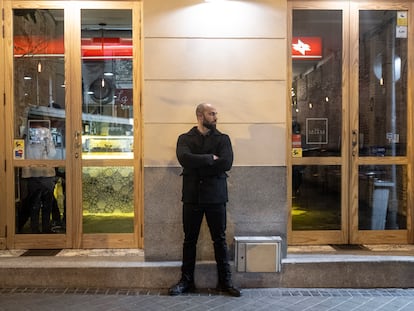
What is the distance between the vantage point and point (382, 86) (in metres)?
6.68

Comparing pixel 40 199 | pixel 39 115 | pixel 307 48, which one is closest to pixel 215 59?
pixel 307 48

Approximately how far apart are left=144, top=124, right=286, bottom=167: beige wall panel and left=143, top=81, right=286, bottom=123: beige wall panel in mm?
82

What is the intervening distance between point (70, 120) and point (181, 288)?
2588mm

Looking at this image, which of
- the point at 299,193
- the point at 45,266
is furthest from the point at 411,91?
the point at 45,266

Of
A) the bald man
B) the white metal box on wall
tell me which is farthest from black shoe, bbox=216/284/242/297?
the white metal box on wall

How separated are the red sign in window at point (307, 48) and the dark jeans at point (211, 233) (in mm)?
2392

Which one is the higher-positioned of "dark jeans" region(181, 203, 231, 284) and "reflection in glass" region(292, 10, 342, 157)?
"reflection in glass" region(292, 10, 342, 157)

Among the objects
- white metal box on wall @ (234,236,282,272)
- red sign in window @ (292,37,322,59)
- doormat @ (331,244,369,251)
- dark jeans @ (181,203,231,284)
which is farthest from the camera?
red sign in window @ (292,37,322,59)

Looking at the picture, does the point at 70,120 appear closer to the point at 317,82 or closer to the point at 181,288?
the point at 181,288

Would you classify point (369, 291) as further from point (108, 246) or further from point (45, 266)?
point (45, 266)

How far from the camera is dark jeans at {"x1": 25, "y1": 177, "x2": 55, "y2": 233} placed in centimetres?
653

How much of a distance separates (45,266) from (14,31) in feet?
9.95

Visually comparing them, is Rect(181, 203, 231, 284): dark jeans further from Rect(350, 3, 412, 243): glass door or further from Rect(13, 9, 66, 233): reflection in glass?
Rect(350, 3, 412, 243): glass door

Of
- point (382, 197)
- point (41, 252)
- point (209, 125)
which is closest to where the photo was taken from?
point (209, 125)
